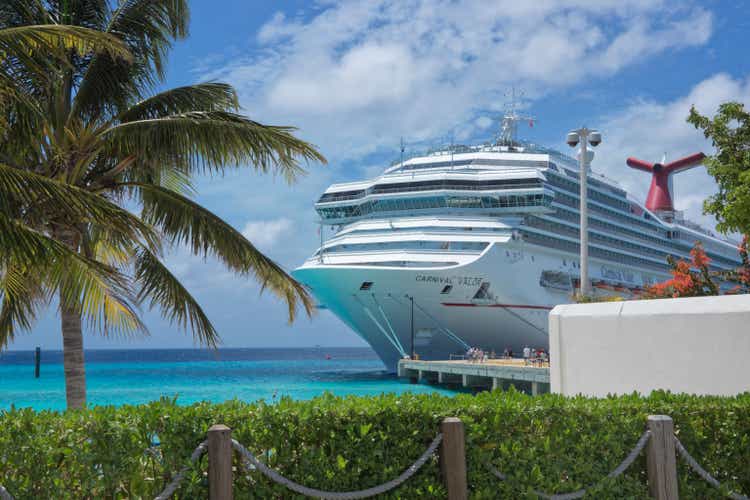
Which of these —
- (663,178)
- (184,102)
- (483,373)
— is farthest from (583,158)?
(663,178)

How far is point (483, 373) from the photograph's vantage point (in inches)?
1271

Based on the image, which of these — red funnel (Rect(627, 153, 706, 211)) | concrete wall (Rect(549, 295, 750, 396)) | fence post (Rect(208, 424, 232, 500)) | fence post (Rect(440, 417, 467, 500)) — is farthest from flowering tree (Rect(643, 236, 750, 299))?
red funnel (Rect(627, 153, 706, 211))

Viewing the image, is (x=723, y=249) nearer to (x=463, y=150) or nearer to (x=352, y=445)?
(x=463, y=150)

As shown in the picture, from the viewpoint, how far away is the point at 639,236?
52969 mm

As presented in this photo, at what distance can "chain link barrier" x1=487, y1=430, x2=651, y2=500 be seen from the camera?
545cm

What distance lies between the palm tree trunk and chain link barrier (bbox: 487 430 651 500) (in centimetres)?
574

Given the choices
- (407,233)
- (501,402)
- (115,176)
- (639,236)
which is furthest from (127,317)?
(639,236)

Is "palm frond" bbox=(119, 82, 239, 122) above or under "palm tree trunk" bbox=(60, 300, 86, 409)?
above

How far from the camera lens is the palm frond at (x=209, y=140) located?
31.8 ft

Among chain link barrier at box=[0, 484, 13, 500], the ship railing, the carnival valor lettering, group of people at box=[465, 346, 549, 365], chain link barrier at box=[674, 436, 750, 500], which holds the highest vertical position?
the ship railing

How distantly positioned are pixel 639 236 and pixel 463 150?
1489cm

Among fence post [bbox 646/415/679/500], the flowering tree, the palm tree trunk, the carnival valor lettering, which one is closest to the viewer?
fence post [bbox 646/415/679/500]

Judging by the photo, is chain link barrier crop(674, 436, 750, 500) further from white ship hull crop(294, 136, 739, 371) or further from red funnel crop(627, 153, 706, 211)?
red funnel crop(627, 153, 706, 211)

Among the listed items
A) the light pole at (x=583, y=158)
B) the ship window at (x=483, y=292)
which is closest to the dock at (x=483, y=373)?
the ship window at (x=483, y=292)
